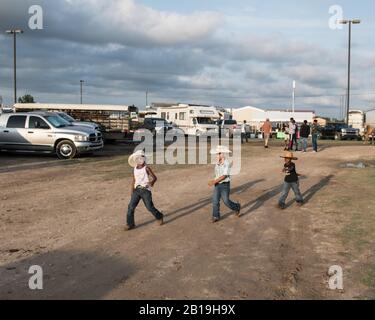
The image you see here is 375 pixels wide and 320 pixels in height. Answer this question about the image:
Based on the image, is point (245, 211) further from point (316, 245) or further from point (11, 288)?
point (11, 288)

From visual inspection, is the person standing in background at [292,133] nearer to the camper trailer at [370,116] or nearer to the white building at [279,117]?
the camper trailer at [370,116]

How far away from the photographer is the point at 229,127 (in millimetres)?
40406

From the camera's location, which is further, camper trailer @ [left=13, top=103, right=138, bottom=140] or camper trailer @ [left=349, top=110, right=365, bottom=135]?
camper trailer @ [left=349, top=110, right=365, bottom=135]

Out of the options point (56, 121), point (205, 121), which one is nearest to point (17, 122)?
point (56, 121)

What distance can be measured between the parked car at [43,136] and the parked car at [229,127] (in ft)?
56.4

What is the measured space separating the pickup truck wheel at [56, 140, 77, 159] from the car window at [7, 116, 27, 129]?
183 centimetres

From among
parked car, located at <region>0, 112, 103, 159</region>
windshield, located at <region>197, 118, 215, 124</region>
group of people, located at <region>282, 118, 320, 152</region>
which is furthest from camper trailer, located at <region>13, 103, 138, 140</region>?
group of people, located at <region>282, 118, 320, 152</region>

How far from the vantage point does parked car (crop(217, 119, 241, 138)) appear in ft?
122

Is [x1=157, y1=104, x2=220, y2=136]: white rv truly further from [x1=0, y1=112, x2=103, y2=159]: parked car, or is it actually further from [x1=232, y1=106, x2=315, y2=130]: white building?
[x1=232, y1=106, x2=315, y2=130]: white building

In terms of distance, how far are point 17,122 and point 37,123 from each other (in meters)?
0.90

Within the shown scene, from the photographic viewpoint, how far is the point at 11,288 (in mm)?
5750

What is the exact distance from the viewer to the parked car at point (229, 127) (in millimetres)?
37153

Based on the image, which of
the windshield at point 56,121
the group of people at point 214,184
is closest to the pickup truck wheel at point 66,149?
the windshield at point 56,121
